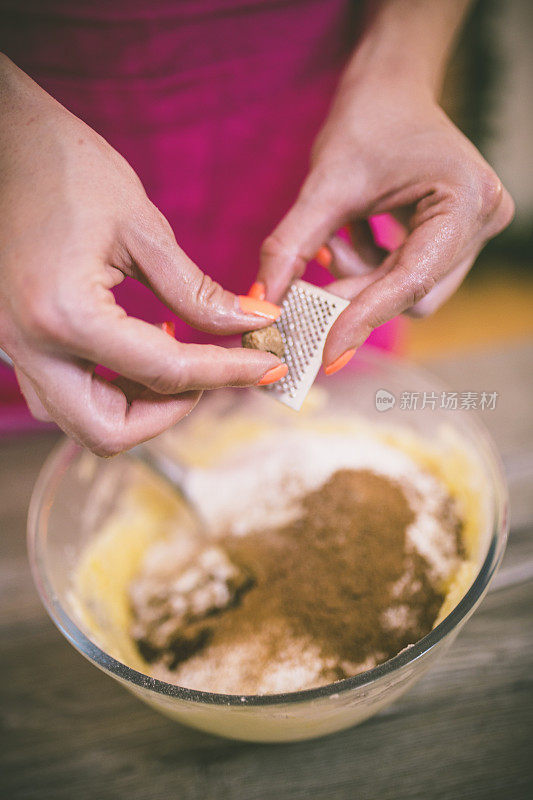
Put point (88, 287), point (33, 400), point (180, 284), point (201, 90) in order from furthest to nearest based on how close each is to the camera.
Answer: point (201, 90) < point (33, 400) < point (180, 284) < point (88, 287)

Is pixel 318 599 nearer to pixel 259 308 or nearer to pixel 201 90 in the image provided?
pixel 259 308

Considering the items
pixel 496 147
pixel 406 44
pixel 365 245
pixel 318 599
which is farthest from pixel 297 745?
pixel 496 147

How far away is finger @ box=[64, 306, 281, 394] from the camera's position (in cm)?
61

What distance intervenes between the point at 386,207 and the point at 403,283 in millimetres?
220

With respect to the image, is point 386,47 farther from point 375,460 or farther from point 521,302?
point 521,302

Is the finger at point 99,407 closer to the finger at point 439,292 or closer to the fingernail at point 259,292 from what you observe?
the fingernail at point 259,292

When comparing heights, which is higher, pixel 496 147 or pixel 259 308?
pixel 259 308

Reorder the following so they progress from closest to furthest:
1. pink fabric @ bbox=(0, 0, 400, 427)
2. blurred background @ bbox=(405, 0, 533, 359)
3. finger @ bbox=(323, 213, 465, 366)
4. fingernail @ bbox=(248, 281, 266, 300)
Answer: finger @ bbox=(323, 213, 465, 366), fingernail @ bbox=(248, 281, 266, 300), pink fabric @ bbox=(0, 0, 400, 427), blurred background @ bbox=(405, 0, 533, 359)

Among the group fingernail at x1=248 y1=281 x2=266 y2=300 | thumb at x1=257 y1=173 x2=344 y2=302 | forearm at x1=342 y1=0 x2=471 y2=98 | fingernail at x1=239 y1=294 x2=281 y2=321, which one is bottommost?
fingernail at x1=248 y1=281 x2=266 y2=300

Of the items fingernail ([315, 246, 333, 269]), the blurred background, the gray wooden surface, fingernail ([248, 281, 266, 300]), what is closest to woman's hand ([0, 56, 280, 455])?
fingernail ([248, 281, 266, 300])

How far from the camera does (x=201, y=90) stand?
3.63 feet

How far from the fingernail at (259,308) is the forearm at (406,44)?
46 cm

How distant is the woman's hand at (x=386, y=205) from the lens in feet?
2.56

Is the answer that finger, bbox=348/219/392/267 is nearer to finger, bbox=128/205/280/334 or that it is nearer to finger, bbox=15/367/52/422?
finger, bbox=128/205/280/334
